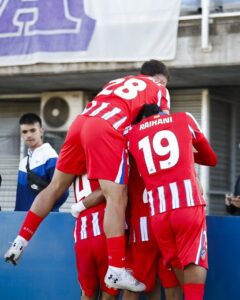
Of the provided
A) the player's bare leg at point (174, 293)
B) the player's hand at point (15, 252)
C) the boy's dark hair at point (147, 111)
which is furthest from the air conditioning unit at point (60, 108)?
the player's bare leg at point (174, 293)

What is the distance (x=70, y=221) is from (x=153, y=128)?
1414 millimetres

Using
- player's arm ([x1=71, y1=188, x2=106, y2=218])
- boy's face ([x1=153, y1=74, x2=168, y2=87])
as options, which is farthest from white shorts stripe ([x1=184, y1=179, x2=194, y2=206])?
boy's face ([x1=153, y1=74, x2=168, y2=87])

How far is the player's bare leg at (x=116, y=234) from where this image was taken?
5273mm

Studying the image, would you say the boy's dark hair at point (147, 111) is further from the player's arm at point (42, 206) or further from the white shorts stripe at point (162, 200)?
the player's arm at point (42, 206)

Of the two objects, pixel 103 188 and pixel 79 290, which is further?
pixel 79 290

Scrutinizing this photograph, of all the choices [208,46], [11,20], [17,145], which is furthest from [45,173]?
[17,145]

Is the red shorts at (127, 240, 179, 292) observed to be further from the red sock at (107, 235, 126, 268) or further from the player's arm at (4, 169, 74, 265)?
the player's arm at (4, 169, 74, 265)

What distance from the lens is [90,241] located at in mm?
5668

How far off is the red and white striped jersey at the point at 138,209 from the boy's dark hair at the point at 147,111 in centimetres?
31

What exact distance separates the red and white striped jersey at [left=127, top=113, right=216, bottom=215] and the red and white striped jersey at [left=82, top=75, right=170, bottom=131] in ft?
0.55

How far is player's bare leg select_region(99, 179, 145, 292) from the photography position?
527 centimetres

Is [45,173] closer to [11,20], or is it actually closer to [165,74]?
[165,74]

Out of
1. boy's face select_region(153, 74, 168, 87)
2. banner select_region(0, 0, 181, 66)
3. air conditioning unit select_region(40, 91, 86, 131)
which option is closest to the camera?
boy's face select_region(153, 74, 168, 87)

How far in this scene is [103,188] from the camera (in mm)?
5406
